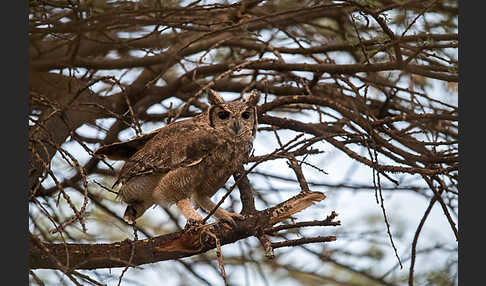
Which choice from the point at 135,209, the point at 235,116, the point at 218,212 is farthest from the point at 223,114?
the point at 135,209

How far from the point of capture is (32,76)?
323 cm

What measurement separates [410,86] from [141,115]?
178 centimetres

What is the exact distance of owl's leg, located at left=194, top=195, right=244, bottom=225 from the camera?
9.11 feet

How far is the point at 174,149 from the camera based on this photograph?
9.94 ft

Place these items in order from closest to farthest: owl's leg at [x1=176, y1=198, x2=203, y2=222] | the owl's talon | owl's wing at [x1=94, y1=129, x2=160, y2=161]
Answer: the owl's talon, owl's leg at [x1=176, y1=198, x2=203, y2=222], owl's wing at [x1=94, y1=129, x2=160, y2=161]

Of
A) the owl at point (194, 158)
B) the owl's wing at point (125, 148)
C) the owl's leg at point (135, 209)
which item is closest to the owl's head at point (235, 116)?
the owl at point (194, 158)

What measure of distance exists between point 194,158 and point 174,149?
0.45 feet

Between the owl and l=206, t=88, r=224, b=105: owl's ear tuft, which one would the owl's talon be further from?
l=206, t=88, r=224, b=105: owl's ear tuft

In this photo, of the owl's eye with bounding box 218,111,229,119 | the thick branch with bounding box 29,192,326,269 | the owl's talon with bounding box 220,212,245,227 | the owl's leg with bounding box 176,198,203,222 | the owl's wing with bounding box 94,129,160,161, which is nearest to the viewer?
the thick branch with bounding box 29,192,326,269

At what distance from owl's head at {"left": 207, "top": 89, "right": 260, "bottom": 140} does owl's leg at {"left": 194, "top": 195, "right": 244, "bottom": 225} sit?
38 centimetres

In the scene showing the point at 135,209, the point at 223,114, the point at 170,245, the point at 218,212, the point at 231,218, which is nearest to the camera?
the point at 170,245

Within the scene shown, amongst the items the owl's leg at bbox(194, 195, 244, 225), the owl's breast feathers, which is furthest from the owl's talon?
the owl's breast feathers

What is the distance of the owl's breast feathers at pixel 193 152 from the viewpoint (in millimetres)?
2947

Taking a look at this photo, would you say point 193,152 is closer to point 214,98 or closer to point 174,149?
point 174,149
